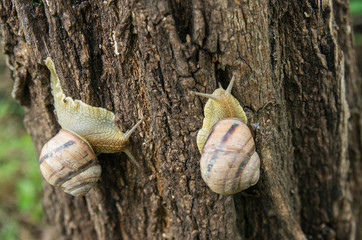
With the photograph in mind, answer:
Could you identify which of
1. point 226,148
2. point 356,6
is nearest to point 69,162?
point 226,148

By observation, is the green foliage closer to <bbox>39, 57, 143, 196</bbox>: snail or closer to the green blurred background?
<bbox>39, 57, 143, 196</bbox>: snail

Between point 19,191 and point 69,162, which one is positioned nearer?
point 69,162

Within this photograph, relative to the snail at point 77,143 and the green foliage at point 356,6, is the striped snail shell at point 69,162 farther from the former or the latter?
the green foliage at point 356,6

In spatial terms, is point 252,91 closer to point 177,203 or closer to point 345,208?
point 177,203

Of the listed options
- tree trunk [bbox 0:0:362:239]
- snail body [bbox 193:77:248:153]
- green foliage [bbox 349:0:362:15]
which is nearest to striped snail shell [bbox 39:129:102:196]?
tree trunk [bbox 0:0:362:239]

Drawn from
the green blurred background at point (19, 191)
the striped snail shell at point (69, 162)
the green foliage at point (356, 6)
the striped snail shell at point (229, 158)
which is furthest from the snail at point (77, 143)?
the green foliage at point (356, 6)

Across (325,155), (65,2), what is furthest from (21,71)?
(325,155)

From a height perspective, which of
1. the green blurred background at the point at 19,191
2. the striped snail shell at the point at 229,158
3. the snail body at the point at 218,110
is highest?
the snail body at the point at 218,110

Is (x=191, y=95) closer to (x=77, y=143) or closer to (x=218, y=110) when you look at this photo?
(x=218, y=110)
